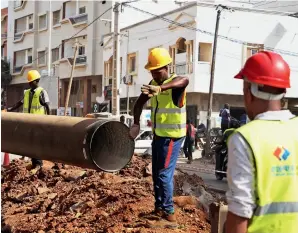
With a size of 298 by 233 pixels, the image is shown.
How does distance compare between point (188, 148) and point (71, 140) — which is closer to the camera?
point (71, 140)

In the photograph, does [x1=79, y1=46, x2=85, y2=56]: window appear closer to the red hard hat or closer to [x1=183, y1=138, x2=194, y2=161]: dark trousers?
[x1=183, y1=138, x2=194, y2=161]: dark trousers

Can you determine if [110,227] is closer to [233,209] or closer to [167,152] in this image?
[167,152]

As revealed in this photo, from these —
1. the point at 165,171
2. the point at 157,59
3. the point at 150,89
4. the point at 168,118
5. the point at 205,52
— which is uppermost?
the point at 205,52

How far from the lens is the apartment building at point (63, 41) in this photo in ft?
130

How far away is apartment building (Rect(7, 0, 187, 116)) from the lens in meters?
39.5

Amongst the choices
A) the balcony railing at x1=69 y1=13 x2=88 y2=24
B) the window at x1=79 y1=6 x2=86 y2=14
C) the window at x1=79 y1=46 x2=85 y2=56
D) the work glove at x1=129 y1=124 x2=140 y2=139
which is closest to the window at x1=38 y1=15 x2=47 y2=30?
the balcony railing at x1=69 y1=13 x2=88 y2=24

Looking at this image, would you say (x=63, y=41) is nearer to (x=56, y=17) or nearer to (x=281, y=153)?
(x=56, y=17)

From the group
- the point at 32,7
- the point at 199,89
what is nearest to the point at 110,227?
the point at 199,89

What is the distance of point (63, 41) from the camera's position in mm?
43594

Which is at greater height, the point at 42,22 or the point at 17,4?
the point at 17,4

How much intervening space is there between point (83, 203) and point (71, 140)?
1311mm

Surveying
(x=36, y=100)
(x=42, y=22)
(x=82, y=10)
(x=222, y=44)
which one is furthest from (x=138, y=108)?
(x=42, y=22)

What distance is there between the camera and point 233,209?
6.99ft

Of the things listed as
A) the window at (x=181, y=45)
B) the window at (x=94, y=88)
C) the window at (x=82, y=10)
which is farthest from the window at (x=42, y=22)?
the window at (x=181, y=45)
